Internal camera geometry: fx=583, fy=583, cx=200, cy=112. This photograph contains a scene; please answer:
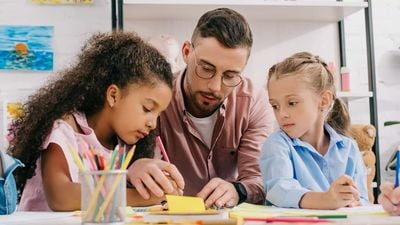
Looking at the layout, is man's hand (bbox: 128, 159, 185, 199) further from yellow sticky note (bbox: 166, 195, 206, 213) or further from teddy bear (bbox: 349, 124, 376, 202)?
teddy bear (bbox: 349, 124, 376, 202)

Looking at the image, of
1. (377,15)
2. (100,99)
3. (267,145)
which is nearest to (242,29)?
(267,145)

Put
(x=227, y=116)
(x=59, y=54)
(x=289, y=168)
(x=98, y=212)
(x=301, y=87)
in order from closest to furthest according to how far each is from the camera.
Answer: (x=98, y=212)
(x=289, y=168)
(x=301, y=87)
(x=227, y=116)
(x=59, y=54)

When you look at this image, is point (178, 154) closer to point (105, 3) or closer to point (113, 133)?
point (113, 133)

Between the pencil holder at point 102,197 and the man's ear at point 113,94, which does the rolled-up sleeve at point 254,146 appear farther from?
the pencil holder at point 102,197

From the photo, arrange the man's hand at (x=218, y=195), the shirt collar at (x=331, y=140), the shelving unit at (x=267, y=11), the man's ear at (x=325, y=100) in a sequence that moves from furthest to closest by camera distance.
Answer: the shelving unit at (x=267, y=11) → the man's ear at (x=325, y=100) → the shirt collar at (x=331, y=140) → the man's hand at (x=218, y=195)

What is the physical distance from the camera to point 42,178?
1233 millimetres

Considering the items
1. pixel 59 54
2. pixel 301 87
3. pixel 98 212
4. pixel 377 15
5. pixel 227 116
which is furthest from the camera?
pixel 377 15

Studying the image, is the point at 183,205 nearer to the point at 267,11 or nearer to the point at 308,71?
the point at 308,71

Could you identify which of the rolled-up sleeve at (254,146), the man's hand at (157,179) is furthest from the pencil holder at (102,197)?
the rolled-up sleeve at (254,146)

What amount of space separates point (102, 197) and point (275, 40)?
6.02ft

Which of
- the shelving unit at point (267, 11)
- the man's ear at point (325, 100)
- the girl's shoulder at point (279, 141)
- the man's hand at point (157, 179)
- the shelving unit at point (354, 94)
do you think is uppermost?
the shelving unit at point (267, 11)

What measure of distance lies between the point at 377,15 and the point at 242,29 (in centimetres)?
124

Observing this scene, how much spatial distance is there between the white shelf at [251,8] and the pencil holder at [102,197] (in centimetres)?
150

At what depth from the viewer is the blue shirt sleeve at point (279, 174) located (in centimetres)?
125
